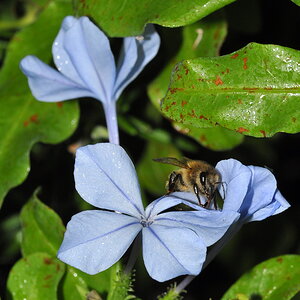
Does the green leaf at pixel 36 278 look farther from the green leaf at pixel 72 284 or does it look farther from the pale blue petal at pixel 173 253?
the pale blue petal at pixel 173 253

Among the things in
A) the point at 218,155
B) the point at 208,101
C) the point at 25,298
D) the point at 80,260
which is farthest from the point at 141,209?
the point at 218,155

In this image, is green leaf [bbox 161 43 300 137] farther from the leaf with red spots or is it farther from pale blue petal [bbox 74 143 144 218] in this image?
the leaf with red spots

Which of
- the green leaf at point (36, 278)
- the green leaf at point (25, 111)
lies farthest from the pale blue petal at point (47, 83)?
the green leaf at point (36, 278)

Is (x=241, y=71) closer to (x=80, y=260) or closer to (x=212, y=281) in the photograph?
(x=80, y=260)

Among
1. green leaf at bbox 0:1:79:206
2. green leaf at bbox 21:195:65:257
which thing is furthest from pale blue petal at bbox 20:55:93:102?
green leaf at bbox 21:195:65:257

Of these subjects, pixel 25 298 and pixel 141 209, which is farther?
pixel 25 298
